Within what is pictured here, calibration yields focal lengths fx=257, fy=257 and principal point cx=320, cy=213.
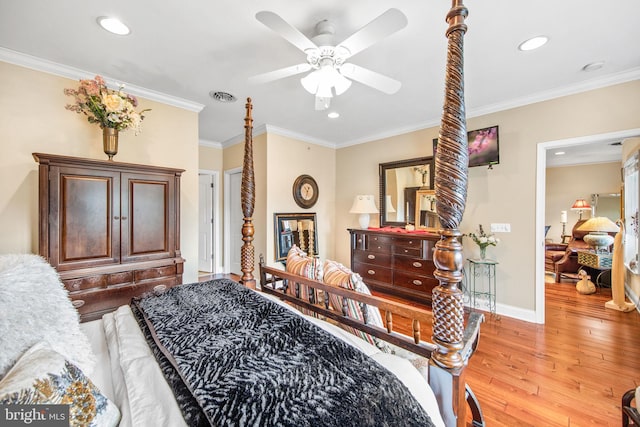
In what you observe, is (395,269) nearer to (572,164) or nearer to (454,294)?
(454,294)

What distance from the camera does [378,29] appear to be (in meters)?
1.42

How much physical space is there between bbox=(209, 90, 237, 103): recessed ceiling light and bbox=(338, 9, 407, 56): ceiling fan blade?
175 centimetres

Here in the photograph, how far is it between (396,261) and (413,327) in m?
2.65

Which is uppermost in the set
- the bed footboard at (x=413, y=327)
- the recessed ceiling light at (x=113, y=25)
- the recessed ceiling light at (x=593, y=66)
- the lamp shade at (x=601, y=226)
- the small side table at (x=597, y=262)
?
the recessed ceiling light at (x=593, y=66)

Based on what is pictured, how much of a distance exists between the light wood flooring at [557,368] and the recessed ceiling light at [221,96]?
126 inches

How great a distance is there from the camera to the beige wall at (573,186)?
225 inches

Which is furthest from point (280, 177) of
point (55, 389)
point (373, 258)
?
point (55, 389)

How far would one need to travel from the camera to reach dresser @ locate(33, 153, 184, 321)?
187cm

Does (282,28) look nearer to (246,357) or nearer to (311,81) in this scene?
(311,81)

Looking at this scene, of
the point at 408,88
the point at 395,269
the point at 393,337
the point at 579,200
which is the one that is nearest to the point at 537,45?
the point at 408,88

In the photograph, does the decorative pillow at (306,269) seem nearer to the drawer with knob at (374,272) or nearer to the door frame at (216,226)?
the drawer with knob at (374,272)

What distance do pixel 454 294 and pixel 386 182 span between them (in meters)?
3.43

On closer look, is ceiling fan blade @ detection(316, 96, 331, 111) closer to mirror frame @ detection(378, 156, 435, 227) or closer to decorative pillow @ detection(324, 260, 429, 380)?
decorative pillow @ detection(324, 260, 429, 380)

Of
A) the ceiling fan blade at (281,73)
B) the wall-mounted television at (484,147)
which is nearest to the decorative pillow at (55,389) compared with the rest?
the ceiling fan blade at (281,73)
